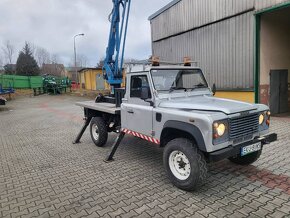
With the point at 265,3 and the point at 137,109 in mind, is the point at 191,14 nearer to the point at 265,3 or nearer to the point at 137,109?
the point at 265,3

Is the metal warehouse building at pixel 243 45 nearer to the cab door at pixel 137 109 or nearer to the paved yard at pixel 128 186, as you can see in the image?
the paved yard at pixel 128 186

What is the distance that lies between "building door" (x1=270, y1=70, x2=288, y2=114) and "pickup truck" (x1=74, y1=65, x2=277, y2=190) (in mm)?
6499

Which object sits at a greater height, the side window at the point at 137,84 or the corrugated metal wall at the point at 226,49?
the corrugated metal wall at the point at 226,49

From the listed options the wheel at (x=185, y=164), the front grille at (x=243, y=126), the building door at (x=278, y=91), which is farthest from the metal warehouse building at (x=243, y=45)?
the wheel at (x=185, y=164)

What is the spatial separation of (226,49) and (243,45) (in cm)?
85

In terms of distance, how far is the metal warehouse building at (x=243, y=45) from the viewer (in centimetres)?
979

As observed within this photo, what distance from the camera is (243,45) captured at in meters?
10.1

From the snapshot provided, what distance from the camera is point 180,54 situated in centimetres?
1356

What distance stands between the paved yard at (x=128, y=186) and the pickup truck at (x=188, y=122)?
389 mm

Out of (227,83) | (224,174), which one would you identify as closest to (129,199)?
(224,174)

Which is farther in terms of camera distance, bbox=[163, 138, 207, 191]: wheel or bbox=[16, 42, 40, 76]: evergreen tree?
bbox=[16, 42, 40, 76]: evergreen tree

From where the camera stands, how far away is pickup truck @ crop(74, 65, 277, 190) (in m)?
3.78

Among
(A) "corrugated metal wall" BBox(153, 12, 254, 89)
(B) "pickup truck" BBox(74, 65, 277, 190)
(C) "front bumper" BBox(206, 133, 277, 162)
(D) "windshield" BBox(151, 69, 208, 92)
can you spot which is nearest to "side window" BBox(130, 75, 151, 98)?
(B) "pickup truck" BBox(74, 65, 277, 190)

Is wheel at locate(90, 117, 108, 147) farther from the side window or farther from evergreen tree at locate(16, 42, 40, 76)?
evergreen tree at locate(16, 42, 40, 76)
